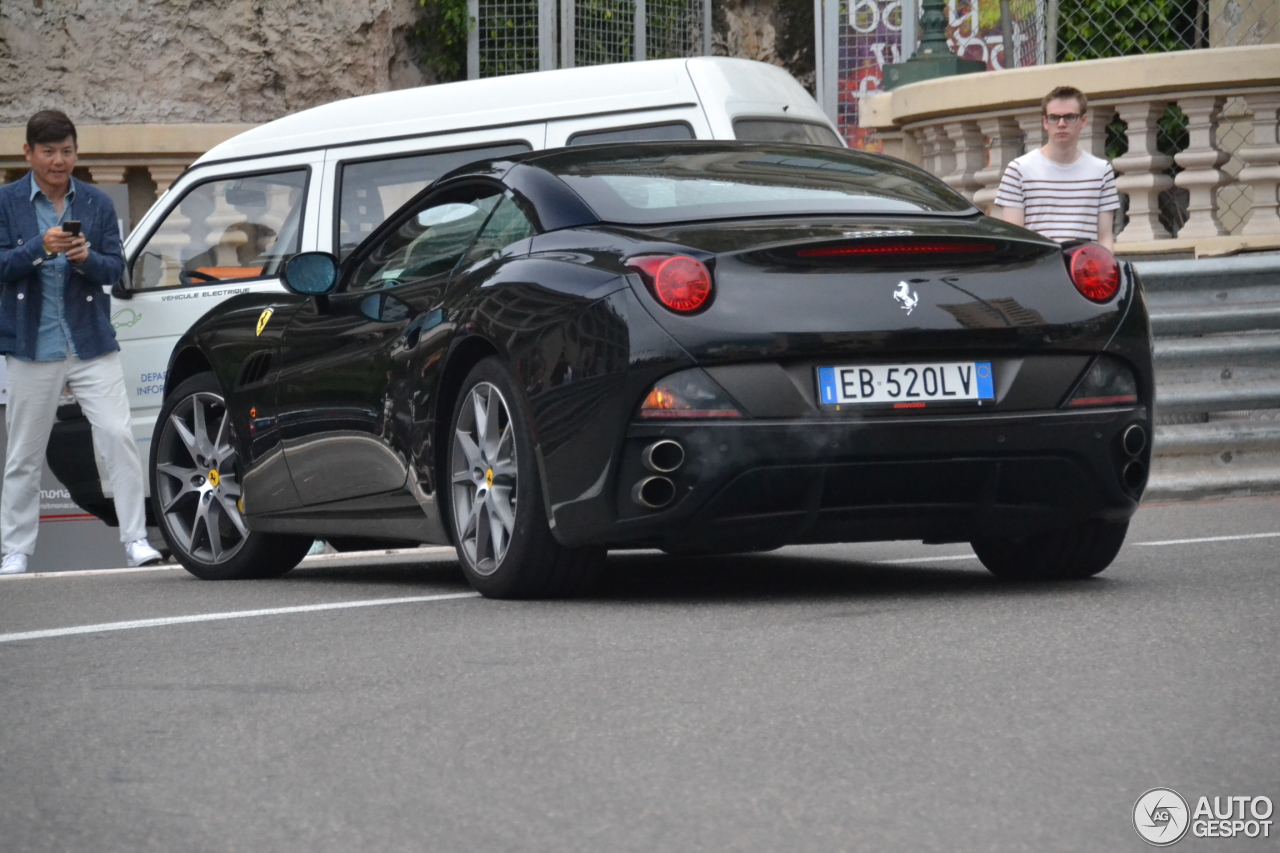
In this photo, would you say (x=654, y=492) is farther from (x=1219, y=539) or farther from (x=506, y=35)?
(x=506, y=35)

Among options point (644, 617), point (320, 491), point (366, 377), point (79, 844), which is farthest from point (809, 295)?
point (79, 844)

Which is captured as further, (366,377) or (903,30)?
(903,30)

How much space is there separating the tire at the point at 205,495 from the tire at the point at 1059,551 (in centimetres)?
258

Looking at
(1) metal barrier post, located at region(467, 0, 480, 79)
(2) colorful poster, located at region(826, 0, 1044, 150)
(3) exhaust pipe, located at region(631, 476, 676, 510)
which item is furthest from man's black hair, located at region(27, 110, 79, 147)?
(1) metal barrier post, located at region(467, 0, 480, 79)

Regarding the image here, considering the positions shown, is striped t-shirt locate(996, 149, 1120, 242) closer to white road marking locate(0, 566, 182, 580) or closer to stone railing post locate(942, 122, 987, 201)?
stone railing post locate(942, 122, 987, 201)

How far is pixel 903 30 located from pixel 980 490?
23.4 m

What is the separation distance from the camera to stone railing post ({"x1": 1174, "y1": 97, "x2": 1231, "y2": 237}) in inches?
449

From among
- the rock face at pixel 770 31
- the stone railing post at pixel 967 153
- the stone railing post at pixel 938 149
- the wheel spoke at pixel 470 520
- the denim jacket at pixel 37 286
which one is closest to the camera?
the wheel spoke at pixel 470 520

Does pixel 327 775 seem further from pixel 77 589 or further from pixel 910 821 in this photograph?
pixel 77 589

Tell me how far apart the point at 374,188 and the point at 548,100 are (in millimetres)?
1052

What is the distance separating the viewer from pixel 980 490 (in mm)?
5723

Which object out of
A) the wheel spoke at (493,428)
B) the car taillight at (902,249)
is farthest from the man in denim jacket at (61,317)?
the car taillight at (902,249)

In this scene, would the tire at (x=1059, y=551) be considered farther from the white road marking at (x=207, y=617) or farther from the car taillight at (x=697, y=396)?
the white road marking at (x=207, y=617)

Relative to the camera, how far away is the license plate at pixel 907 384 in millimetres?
5559
